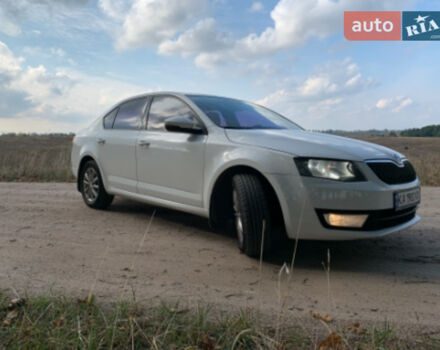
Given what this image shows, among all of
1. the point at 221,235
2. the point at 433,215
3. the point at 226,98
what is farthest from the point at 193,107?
the point at 433,215

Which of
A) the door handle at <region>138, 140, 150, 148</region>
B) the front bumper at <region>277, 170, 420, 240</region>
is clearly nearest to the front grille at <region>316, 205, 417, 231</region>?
the front bumper at <region>277, 170, 420, 240</region>

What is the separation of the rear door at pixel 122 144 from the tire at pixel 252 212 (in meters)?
1.83

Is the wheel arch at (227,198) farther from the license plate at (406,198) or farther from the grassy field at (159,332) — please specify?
the grassy field at (159,332)

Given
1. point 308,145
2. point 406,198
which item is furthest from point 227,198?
point 406,198

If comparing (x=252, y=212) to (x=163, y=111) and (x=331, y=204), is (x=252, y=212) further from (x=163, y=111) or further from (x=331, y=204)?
(x=163, y=111)

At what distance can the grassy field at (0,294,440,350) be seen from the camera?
182cm

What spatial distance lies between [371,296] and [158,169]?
249 cm

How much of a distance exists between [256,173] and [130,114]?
90.2 inches

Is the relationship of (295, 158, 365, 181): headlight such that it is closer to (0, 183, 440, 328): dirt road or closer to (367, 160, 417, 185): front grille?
(367, 160, 417, 185): front grille

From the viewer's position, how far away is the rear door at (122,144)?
14.9ft

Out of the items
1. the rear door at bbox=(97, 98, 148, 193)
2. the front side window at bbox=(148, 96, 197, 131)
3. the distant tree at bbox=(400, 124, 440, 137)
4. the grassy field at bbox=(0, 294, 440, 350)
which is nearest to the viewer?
the grassy field at bbox=(0, 294, 440, 350)

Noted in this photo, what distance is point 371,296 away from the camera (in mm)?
2578

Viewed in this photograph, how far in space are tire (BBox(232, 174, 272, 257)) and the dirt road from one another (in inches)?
8.0

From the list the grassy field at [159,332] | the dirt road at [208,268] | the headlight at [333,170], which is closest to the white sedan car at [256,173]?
the headlight at [333,170]
